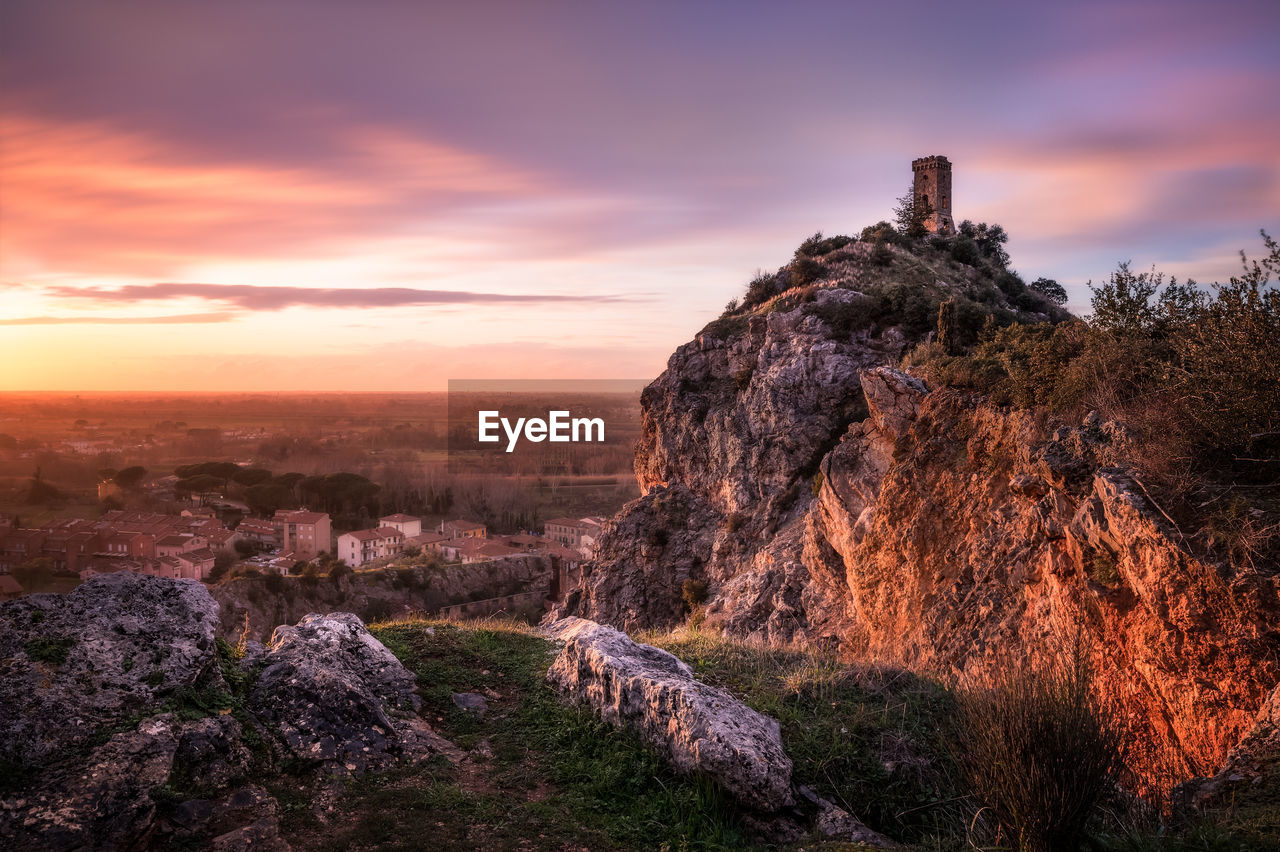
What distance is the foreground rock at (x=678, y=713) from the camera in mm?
5816

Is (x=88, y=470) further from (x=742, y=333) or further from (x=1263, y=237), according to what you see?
(x=1263, y=237)

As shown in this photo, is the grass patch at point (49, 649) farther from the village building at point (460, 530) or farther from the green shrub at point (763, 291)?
the village building at point (460, 530)

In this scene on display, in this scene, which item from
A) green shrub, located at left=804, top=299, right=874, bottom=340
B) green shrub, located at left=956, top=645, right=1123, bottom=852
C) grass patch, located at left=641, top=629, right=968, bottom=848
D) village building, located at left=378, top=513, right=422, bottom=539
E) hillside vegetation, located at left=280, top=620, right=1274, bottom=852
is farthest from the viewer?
village building, located at left=378, top=513, right=422, bottom=539

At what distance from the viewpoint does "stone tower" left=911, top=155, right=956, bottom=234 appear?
52688 mm

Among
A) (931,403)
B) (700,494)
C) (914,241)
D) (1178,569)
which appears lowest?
(700,494)

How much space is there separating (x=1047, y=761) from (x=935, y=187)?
56.2 m

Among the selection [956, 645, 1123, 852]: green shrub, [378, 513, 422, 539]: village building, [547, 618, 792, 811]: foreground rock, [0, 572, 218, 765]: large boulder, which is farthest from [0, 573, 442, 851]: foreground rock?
[378, 513, 422, 539]: village building

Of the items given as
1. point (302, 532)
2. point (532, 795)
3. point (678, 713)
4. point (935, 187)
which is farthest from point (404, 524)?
point (678, 713)

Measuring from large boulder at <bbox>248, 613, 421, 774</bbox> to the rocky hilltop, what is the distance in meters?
5.98

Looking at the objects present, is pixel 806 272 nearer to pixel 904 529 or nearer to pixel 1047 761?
pixel 904 529

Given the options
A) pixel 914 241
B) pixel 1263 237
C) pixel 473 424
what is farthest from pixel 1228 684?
pixel 473 424

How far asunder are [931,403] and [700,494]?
1695cm

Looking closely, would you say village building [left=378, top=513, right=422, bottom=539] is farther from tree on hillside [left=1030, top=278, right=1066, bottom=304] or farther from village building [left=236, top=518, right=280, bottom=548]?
tree on hillside [left=1030, top=278, right=1066, bottom=304]

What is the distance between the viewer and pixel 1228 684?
7.33 m
